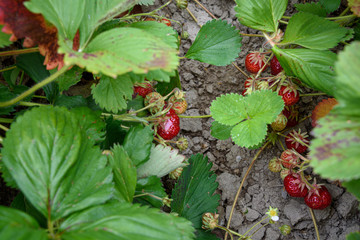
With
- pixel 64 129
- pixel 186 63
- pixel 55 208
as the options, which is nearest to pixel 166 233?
pixel 55 208

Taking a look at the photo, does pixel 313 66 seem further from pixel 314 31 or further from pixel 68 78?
pixel 68 78

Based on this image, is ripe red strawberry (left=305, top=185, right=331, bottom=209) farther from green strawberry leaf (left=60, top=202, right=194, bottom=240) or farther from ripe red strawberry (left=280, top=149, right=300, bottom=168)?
green strawberry leaf (left=60, top=202, right=194, bottom=240)

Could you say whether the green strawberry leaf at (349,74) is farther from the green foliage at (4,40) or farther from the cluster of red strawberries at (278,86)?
the green foliage at (4,40)

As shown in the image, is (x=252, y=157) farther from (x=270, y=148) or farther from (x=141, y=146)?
(x=141, y=146)

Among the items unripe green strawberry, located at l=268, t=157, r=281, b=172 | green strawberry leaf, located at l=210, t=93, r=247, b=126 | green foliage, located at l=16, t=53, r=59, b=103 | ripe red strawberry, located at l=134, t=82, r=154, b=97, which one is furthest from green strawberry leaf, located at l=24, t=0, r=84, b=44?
unripe green strawberry, located at l=268, t=157, r=281, b=172

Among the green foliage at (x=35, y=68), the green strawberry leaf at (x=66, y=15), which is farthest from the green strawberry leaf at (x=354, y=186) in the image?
the green foliage at (x=35, y=68)

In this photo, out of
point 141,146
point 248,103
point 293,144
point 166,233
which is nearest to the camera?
point 166,233
